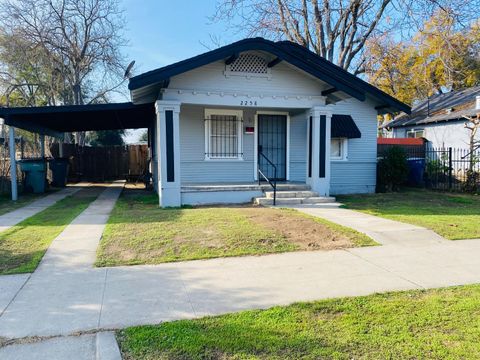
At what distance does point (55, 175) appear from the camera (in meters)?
16.4

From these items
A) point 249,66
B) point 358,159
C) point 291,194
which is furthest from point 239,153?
point 358,159

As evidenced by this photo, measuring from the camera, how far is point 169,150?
970 centimetres

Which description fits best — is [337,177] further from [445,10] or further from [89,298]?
[89,298]

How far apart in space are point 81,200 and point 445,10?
1752 centimetres

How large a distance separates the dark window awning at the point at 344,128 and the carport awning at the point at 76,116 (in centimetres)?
667

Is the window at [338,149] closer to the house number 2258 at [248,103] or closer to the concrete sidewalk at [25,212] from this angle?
the house number 2258 at [248,103]

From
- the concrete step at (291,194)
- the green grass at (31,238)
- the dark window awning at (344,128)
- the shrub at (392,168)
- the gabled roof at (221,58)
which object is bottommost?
the green grass at (31,238)

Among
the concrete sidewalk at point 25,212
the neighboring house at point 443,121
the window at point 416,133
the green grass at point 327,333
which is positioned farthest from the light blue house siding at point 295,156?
the window at point 416,133

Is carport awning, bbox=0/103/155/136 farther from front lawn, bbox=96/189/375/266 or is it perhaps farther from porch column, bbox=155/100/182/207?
front lawn, bbox=96/189/375/266

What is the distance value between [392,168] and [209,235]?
975cm

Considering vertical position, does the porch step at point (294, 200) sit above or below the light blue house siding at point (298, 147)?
below

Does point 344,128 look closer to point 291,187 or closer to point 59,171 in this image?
point 291,187

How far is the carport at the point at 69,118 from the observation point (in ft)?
36.5

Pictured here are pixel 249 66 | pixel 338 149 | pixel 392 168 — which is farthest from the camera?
pixel 338 149
